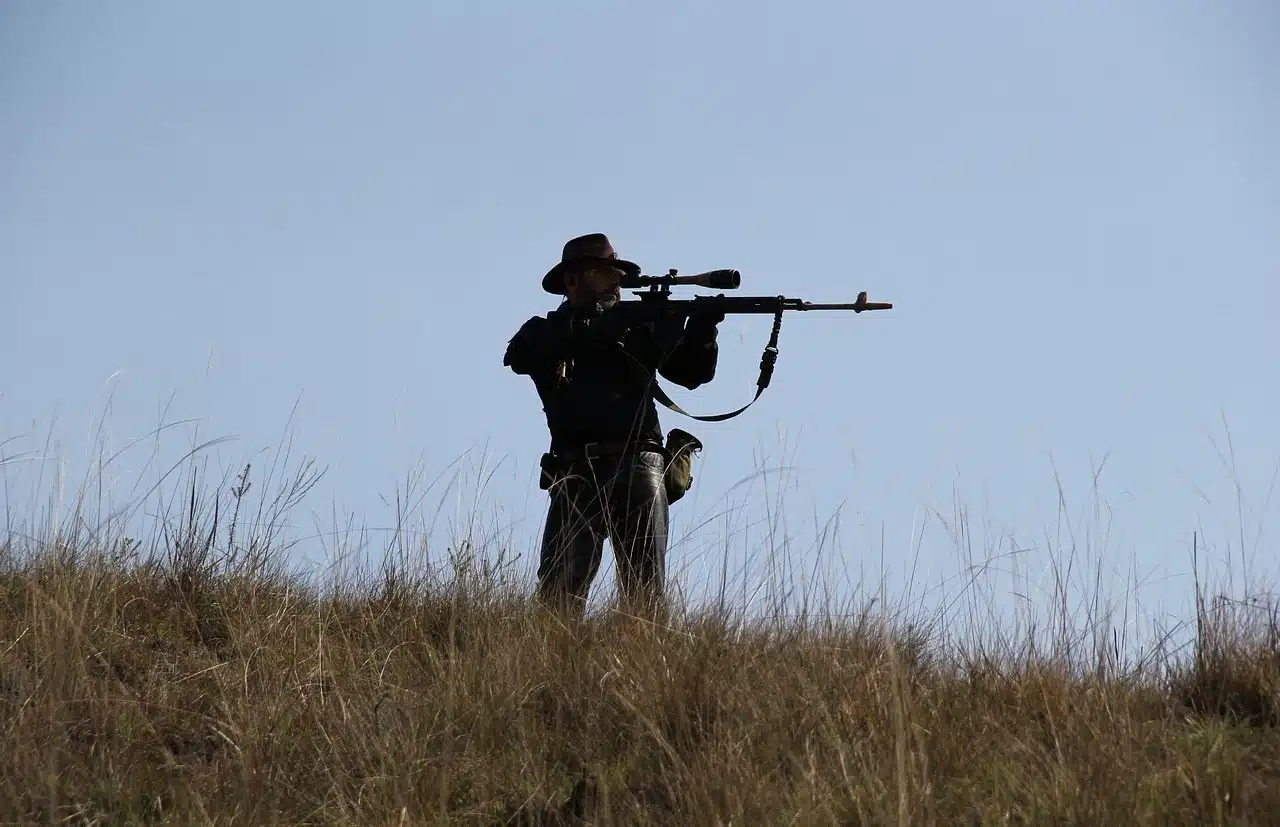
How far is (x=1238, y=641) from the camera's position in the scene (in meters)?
4.15

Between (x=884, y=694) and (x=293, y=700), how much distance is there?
1.94m

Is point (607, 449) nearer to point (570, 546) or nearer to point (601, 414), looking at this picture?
point (601, 414)

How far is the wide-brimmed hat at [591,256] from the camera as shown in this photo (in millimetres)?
5816

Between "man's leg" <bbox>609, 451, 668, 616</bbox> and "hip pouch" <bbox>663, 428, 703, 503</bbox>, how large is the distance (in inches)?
3.6

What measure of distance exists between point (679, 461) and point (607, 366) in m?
0.52

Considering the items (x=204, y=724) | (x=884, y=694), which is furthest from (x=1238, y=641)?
(x=204, y=724)

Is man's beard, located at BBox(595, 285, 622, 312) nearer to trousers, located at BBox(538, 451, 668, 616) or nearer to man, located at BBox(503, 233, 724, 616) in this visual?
man, located at BBox(503, 233, 724, 616)

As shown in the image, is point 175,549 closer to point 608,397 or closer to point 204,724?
point 204,724

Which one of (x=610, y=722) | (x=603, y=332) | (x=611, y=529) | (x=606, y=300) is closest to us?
(x=610, y=722)

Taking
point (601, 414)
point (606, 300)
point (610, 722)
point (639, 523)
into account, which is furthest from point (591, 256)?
point (610, 722)

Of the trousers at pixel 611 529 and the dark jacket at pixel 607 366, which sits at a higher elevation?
the dark jacket at pixel 607 366

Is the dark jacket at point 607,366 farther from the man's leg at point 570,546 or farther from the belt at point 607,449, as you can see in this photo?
the man's leg at point 570,546

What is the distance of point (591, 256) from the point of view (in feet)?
19.0

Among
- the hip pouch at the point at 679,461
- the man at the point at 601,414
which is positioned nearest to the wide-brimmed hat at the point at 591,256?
the man at the point at 601,414
